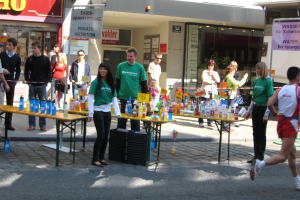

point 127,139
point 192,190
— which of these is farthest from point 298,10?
point 192,190

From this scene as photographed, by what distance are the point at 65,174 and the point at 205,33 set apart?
14.4 meters

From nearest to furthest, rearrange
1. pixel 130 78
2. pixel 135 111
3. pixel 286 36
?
pixel 135 111, pixel 130 78, pixel 286 36

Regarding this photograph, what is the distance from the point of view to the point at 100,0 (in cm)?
1775

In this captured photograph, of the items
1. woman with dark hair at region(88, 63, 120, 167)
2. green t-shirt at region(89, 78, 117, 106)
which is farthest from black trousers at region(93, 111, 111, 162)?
green t-shirt at region(89, 78, 117, 106)

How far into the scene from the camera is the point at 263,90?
9.27 metres

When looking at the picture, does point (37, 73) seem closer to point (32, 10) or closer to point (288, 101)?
point (288, 101)

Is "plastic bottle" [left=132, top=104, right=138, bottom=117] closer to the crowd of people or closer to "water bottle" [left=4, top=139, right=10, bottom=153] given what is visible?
the crowd of people

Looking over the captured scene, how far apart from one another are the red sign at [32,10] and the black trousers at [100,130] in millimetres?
9682

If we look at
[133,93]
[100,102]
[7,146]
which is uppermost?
[133,93]

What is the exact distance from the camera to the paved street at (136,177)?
6906 millimetres

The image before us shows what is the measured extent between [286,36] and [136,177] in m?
6.32

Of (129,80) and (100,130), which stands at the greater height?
(129,80)

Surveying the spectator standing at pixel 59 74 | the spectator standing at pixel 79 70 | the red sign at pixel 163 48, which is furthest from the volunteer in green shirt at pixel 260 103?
the red sign at pixel 163 48

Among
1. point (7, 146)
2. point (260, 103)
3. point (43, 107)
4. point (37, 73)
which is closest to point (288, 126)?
point (260, 103)
